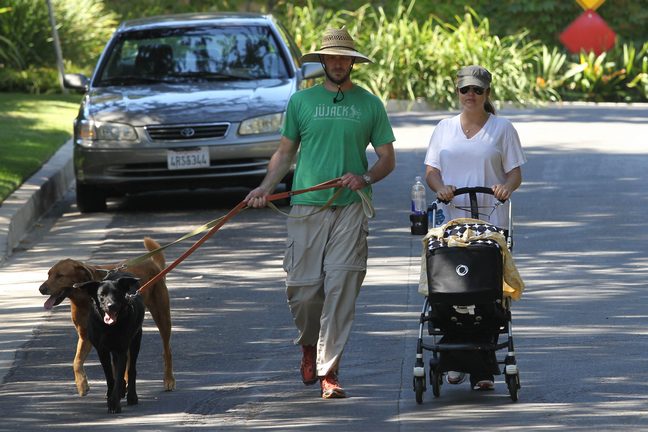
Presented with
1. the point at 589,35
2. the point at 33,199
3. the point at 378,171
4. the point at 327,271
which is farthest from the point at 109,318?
the point at 589,35

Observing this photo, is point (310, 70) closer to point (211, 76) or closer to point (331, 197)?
point (211, 76)

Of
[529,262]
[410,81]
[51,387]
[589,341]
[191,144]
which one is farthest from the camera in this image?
[410,81]

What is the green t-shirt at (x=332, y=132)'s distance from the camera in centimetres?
777

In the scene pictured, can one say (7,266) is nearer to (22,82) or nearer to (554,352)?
(554,352)

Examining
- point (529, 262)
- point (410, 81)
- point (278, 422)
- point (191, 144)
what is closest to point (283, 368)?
point (278, 422)

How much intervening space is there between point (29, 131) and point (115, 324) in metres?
12.2

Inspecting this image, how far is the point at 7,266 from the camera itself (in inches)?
472

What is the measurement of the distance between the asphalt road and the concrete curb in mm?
166

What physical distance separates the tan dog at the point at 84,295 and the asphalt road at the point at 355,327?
0.54 ft

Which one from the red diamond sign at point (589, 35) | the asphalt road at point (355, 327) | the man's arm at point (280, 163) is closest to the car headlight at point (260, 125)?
the asphalt road at point (355, 327)

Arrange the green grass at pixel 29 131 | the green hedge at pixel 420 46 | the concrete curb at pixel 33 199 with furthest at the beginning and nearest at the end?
the green hedge at pixel 420 46 → the green grass at pixel 29 131 → the concrete curb at pixel 33 199

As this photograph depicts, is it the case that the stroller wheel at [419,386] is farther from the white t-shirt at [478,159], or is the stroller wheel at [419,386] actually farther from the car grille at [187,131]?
the car grille at [187,131]

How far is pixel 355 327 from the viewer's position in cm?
956

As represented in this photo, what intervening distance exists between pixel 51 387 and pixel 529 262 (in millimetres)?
4561
